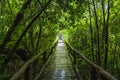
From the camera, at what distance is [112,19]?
10602 millimetres

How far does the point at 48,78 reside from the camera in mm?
7750

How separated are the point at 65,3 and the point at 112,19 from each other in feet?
13.4

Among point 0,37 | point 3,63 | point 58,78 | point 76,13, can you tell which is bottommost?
point 58,78

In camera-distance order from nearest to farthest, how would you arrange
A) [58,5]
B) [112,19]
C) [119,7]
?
[58,5], [119,7], [112,19]

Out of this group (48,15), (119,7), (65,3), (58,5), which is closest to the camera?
(65,3)

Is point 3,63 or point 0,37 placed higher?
point 0,37

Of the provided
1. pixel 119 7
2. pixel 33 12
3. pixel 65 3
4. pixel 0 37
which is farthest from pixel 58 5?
pixel 119 7

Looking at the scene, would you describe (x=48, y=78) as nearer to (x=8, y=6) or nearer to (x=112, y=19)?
(x=8, y=6)

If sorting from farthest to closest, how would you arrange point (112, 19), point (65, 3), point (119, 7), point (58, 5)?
1. point (112, 19)
2. point (119, 7)
3. point (58, 5)
4. point (65, 3)

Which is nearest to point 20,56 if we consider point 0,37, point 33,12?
point 0,37

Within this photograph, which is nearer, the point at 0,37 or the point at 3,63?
the point at 3,63

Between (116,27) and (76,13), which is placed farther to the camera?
(116,27)

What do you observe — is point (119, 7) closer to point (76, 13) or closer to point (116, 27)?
point (116, 27)

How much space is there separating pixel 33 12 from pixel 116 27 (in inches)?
169
